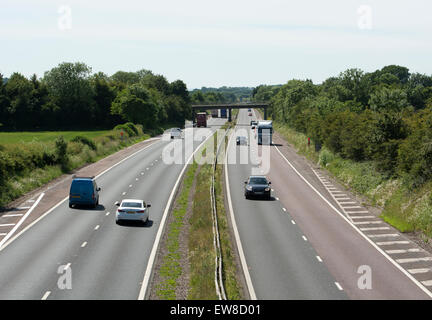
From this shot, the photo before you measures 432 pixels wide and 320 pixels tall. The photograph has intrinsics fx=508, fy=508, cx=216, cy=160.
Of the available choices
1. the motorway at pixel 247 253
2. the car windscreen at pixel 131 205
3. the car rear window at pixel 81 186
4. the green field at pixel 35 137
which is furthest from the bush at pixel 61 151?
the green field at pixel 35 137

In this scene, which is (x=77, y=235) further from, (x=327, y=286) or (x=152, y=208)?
(x=327, y=286)

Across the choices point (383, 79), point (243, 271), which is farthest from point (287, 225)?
point (383, 79)

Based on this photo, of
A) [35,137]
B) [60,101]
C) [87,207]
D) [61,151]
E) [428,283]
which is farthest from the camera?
[60,101]

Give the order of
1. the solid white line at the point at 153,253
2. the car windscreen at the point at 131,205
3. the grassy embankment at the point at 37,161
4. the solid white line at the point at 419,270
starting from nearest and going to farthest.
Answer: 1. the solid white line at the point at 153,253
2. the solid white line at the point at 419,270
3. the car windscreen at the point at 131,205
4. the grassy embankment at the point at 37,161

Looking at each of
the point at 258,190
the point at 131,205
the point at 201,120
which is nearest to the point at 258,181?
the point at 258,190

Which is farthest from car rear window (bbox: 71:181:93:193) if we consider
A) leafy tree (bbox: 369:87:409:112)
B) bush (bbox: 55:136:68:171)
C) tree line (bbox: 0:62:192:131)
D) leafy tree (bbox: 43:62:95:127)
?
leafy tree (bbox: 43:62:95:127)

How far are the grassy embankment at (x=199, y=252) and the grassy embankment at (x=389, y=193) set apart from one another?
1151 cm

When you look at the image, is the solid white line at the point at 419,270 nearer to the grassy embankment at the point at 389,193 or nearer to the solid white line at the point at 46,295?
the grassy embankment at the point at 389,193

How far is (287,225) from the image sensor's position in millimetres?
32625

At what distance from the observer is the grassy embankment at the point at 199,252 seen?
21.1 m

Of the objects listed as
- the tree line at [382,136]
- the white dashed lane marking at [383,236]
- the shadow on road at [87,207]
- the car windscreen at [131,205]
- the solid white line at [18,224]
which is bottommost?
the white dashed lane marking at [383,236]

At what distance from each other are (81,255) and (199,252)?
597 centimetres

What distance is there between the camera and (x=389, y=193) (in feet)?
126

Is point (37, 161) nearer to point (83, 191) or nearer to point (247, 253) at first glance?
point (83, 191)
